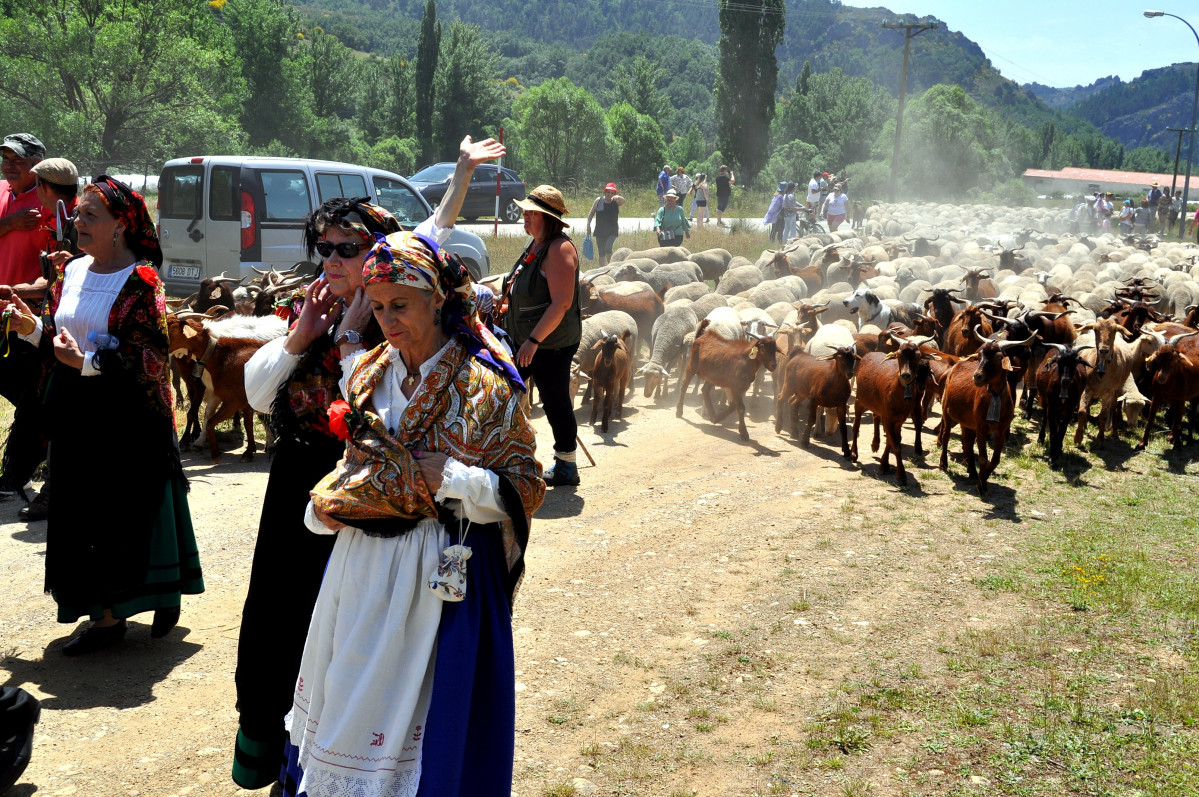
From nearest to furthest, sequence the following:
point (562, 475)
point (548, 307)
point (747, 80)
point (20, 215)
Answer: point (20, 215), point (548, 307), point (562, 475), point (747, 80)

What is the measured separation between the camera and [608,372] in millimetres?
9914

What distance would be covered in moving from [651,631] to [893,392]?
4525 mm

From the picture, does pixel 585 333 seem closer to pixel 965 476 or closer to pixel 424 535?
pixel 965 476

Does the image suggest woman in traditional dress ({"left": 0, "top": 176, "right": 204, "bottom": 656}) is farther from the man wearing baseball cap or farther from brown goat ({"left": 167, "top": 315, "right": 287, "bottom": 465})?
brown goat ({"left": 167, "top": 315, "right": 287, "bottom": 465})

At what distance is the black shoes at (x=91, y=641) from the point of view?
470 cm

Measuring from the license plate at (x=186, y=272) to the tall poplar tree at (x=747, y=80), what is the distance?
46580 mm

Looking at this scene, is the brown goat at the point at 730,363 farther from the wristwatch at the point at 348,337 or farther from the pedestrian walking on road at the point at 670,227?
the pedestrian walking on road at the point at 670,227

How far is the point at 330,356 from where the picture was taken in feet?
11.6

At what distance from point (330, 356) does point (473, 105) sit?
197 feet

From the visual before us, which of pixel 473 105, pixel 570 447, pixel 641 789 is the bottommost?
pixel 641 789

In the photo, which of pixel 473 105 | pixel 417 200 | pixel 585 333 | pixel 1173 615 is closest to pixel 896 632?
pixel 1173 615

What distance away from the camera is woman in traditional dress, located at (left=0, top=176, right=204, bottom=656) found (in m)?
4.47

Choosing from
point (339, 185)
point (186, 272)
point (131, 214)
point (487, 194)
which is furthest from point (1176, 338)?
point (487, 194)

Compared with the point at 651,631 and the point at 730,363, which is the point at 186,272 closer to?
the point at 730,363
